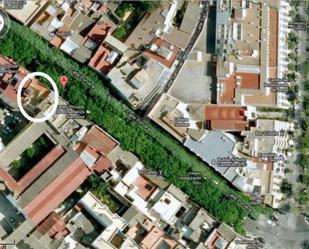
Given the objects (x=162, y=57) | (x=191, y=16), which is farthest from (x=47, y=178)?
(x=191, y=16)

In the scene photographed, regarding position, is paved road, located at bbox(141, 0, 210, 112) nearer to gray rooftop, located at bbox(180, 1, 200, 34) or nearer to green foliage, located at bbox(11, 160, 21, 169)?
gray rooftop, located at bbox(180, 1, 200, 34)

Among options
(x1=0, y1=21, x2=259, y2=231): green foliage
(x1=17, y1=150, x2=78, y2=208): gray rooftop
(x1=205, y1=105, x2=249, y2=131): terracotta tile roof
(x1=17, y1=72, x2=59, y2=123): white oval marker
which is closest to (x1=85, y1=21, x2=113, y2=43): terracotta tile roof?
(x1=0, y1=21, x2=259, y2=231): green foliage

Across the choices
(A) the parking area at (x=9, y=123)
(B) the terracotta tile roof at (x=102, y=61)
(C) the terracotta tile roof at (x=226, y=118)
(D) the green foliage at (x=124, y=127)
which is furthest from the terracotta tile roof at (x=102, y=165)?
(C) the terracotta tile roof at (x=226, y=118)

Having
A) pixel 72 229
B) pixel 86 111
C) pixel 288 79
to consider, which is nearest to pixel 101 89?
pixel 86 111

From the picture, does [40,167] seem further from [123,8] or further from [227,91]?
[227,91]

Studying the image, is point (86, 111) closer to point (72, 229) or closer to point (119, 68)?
point (119, 68)

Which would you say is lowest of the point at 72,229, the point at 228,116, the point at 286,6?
the point at 72,229

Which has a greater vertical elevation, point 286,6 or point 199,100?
point 286,6

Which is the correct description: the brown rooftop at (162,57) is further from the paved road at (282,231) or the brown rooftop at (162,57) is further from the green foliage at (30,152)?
the paved road at (282,231)
